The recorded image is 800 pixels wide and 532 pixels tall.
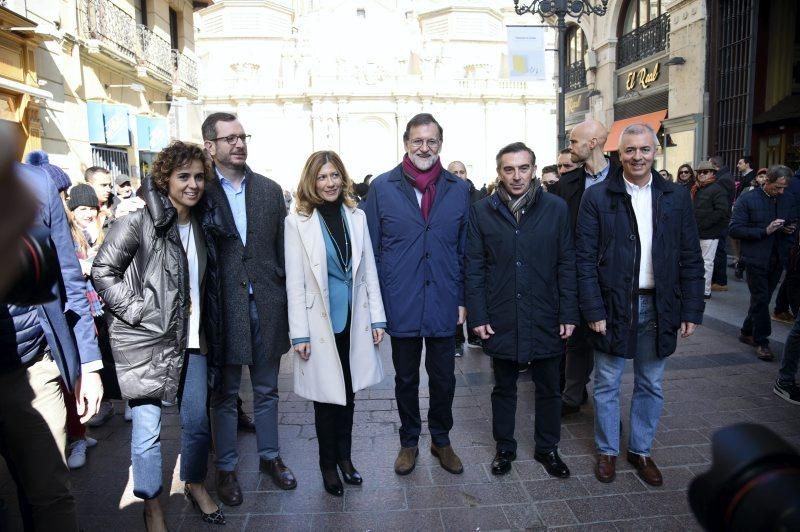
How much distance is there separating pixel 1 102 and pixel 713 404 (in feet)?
32.8

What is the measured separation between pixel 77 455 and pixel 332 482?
1.88 metres

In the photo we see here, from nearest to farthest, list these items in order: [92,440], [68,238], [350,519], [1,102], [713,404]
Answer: [68,238]
[350,519]
[92,440]
[713,404]
[1,102]

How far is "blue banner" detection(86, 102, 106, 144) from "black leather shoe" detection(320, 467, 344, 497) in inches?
423

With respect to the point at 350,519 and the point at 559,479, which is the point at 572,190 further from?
the point at 350,519

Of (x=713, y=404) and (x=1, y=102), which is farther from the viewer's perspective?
(x=1, y=102)

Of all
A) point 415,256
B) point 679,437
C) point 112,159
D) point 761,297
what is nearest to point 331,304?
point 415,256

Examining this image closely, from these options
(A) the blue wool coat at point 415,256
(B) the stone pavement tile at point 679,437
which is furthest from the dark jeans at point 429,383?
(B) the stone pavement tile at point 679,437

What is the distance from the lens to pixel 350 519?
328 cm

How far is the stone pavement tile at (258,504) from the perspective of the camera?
339 cm

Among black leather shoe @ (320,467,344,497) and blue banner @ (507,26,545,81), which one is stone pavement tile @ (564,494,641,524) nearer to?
black leather shoe @ (320,467,344,497)

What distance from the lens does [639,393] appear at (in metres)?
3.78

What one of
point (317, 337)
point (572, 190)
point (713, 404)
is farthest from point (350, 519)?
point (713, 404)

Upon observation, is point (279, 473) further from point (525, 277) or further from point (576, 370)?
point (576, 370)

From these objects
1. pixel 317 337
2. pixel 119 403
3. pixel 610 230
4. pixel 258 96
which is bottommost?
pixel 119 403
